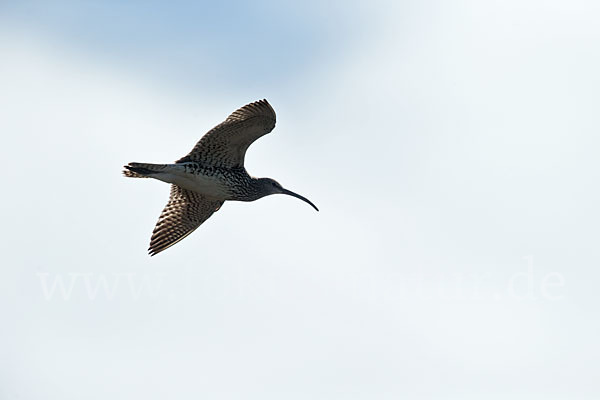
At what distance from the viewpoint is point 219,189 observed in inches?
875

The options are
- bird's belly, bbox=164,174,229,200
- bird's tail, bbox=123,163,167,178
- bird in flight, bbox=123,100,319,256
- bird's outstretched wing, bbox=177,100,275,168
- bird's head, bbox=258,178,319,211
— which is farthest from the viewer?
bird's head, bbox=258,178,319,211

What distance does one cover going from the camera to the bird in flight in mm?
20844

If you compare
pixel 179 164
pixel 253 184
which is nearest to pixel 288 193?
pixel 253 184

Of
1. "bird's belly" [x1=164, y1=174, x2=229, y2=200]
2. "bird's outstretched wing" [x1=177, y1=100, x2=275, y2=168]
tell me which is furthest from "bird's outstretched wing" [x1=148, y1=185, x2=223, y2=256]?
"bird's outstretched wing" [x1=177, y1=100, x2=275, y2=168]

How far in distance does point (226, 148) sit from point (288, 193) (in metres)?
2.74

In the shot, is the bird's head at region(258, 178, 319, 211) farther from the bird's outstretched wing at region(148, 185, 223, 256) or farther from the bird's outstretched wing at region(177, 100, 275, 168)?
the bird's outstretched wing at region(148, 185, 223, 256)

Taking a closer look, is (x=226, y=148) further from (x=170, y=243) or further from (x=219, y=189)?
(x=170, y=243)

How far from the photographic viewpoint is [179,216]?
77.0 feet

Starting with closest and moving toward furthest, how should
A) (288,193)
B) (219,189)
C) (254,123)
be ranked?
(254,123) → (219,189) → (288,193)

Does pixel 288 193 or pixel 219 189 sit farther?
pixel 288 193

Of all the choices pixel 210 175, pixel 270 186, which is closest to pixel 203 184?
pixel 210 175

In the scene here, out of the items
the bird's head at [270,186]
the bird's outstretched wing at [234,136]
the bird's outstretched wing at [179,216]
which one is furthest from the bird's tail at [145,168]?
the bird's head at [270,186]

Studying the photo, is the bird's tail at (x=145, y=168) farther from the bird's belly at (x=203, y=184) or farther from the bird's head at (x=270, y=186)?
the bird's head at (x=270, y=186)

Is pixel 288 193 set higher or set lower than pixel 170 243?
higher
